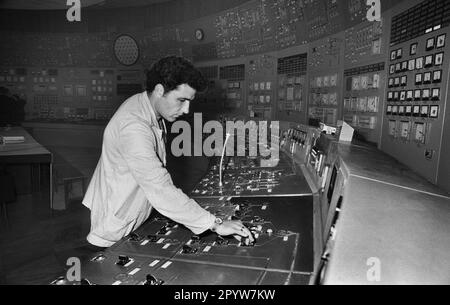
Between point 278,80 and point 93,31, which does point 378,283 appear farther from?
point 93,31

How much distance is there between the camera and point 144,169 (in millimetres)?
1166

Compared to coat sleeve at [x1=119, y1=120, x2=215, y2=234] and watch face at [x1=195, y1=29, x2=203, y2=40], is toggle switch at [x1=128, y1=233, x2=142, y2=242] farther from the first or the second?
watch face at [x1=195, y1=29, x2=203, y2=40]

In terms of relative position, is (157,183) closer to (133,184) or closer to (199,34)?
(133,184)

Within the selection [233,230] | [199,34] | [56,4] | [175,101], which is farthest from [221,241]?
[56,4]

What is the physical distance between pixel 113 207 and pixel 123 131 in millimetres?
348

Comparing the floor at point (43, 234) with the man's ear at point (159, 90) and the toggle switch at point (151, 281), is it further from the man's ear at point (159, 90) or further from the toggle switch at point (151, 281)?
the man's ear at point (159, 90)

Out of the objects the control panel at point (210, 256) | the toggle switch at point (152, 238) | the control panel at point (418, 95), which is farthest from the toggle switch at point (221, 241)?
the control panel at point (418, 95)

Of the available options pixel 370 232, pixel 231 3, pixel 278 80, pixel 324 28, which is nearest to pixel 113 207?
pixel 370 232

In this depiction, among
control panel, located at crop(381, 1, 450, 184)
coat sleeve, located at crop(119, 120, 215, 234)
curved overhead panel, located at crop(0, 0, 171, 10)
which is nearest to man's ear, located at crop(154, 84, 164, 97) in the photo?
coat sleeve, located at crop(119, 120, 215, 234)

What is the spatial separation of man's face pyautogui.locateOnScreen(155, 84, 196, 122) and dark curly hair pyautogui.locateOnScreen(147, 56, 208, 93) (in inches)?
0.7

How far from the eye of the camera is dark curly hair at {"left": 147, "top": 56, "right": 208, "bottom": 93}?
1278 millimetres

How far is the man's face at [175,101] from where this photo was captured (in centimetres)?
133

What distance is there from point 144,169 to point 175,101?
33 centimetres

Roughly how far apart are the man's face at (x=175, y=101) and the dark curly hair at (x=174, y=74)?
18 millimetres
